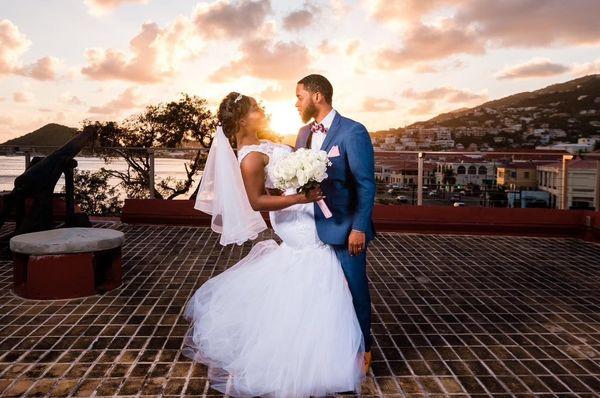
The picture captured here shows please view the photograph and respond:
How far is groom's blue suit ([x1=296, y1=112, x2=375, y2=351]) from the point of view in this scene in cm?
283

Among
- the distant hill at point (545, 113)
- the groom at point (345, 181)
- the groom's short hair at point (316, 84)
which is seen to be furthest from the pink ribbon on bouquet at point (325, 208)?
the distant hill at point (545, 113)

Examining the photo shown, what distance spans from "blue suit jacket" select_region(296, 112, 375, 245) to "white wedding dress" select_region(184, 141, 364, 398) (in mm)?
173

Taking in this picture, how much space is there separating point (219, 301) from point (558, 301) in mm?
3717

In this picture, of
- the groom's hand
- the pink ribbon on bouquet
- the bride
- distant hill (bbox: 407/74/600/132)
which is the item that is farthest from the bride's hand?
distant hill (bbox: 407/74/600/132)

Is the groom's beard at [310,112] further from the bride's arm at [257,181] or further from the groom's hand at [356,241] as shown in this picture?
the groom's hand at [356,241]

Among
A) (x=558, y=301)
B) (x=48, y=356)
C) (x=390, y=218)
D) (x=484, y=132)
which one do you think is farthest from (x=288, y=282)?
(x=484, y=132)

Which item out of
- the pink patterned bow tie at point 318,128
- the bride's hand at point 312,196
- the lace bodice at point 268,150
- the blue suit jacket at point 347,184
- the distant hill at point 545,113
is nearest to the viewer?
the bride's hand at point 312,196

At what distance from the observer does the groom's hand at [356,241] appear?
2.87 metres

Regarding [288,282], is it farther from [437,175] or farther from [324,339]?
[437,175]

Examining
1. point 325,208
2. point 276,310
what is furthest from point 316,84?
point 276,310

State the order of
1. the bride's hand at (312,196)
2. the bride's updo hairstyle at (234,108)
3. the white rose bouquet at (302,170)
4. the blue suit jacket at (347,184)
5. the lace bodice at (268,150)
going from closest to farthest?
the white rose bouquet at (302,170)
the bride's hand at (312,196)
the blue suit jacket at (347,184)
the lace bodice at (268,150)
the bride's updo hairstyle at (234,108)

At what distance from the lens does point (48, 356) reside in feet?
11.4

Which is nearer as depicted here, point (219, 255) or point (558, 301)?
point (558, 301)

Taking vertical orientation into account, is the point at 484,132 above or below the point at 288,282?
above
